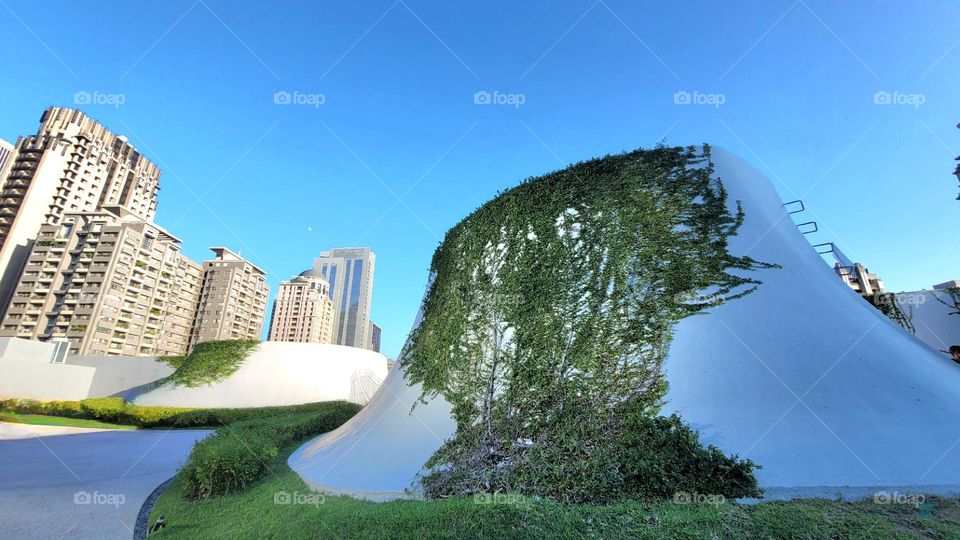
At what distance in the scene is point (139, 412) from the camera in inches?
635

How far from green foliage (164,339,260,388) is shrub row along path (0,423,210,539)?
804 cm

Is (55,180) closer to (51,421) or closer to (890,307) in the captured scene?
(51,421)

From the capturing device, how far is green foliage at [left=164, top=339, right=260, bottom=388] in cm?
1916

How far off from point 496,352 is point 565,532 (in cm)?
294

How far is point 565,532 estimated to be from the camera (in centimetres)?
295

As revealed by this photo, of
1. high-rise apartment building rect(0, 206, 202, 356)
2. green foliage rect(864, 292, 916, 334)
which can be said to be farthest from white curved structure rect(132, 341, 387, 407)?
high-rise apartment building rect(0, 206, 202, 356)

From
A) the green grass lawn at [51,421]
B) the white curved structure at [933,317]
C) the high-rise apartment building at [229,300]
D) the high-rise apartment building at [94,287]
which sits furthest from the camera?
the high-rise apartment building at [229,300]

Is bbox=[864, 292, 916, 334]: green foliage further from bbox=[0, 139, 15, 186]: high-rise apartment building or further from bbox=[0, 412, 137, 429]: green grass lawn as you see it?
bbox=[0, 139, 15, 186]: high-rise apartment building

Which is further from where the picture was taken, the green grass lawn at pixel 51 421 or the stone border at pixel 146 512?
the green grass lawn at pixel 51 421

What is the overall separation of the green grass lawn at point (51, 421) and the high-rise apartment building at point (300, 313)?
7108 centimetres

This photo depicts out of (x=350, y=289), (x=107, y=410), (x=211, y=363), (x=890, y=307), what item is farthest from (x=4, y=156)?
(x=890, y=307)

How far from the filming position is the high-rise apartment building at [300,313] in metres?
85.5

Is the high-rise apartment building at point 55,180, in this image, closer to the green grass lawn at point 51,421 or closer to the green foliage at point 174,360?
the green foliage at point 174,360

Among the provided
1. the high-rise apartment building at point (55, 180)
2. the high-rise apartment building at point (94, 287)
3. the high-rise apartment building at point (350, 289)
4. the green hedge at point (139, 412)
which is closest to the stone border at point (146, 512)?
the green hedge at point (139, 412)
